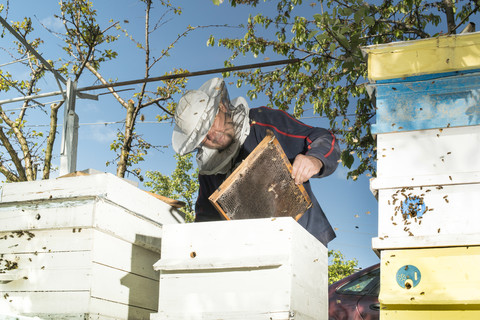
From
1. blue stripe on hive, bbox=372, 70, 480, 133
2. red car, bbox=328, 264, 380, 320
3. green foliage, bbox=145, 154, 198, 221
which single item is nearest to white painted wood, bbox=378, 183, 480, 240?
blue stripe on hive, bbox=372, 70, 480, 133

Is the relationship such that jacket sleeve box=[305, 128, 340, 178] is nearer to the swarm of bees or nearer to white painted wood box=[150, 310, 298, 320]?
the swarm of bees

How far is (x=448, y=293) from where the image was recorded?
6.15ft

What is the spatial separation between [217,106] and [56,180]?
1007 millimetres

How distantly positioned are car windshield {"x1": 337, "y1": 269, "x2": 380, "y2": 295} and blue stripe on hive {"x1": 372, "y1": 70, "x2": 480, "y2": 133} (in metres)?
2.50

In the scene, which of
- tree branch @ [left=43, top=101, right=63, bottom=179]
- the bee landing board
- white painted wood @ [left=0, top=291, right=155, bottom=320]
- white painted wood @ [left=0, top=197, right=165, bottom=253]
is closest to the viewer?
white painted wood @ [left=0, top=291, right=155, bottom=320]

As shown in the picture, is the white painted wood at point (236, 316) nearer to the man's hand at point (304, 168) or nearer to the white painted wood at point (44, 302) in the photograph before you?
the white painted wood at point (44, 302)

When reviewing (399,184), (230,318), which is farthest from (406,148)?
(230,318)

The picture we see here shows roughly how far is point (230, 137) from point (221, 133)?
0.06 meters

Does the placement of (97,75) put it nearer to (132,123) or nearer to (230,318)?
(132,123)

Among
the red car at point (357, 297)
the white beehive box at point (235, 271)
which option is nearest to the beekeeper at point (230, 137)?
the white beehive box at point (235, 271)

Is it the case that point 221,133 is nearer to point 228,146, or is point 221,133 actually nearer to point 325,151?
point 228,146

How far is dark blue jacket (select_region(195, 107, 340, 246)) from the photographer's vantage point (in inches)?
121

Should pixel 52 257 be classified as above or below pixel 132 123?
below

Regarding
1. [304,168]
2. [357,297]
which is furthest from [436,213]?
[357,297]
